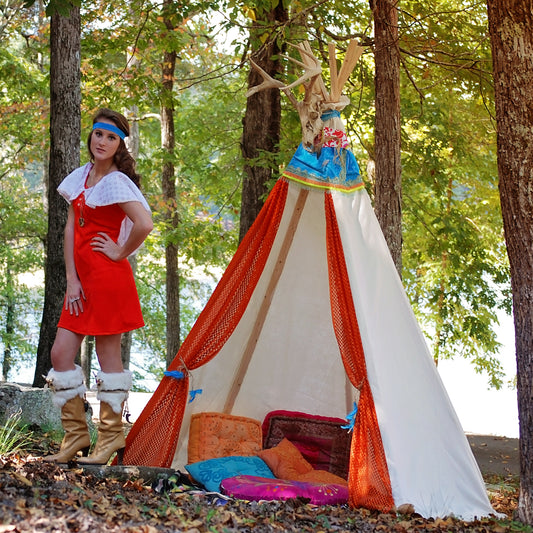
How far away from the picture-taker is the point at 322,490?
12.7ft

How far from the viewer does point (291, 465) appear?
175 inches

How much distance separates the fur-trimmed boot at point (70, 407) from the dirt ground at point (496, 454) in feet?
15.2

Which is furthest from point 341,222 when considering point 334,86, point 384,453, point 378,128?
point 378,128

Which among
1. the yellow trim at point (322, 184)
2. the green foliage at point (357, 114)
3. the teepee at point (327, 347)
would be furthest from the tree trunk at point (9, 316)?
the yellow trim at point (322, 184)

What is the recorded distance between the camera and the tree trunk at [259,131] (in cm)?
773

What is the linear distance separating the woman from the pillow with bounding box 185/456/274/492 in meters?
0.55

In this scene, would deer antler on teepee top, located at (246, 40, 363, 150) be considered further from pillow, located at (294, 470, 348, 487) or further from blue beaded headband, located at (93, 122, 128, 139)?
pillow, located at (294, 470, 348, 487)

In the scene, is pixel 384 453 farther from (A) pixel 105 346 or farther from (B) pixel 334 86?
(B) pixel 334 86

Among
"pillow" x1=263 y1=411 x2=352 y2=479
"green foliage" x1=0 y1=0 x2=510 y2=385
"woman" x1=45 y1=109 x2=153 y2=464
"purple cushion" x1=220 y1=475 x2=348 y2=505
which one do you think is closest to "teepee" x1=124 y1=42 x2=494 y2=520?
"pillow" x1=263 y1=411 x2=352 y2=479

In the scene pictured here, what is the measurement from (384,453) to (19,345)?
1445cm

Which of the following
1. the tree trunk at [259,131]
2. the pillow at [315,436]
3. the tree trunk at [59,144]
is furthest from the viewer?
the tree trunk at [259,131]

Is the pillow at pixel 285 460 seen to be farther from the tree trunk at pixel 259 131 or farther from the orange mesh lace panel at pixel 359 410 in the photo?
the tree trunk at pixel 259 131

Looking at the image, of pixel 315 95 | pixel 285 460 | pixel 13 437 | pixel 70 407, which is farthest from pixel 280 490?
pixel 315 95

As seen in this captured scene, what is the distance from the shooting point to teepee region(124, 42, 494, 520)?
372 centimetres
